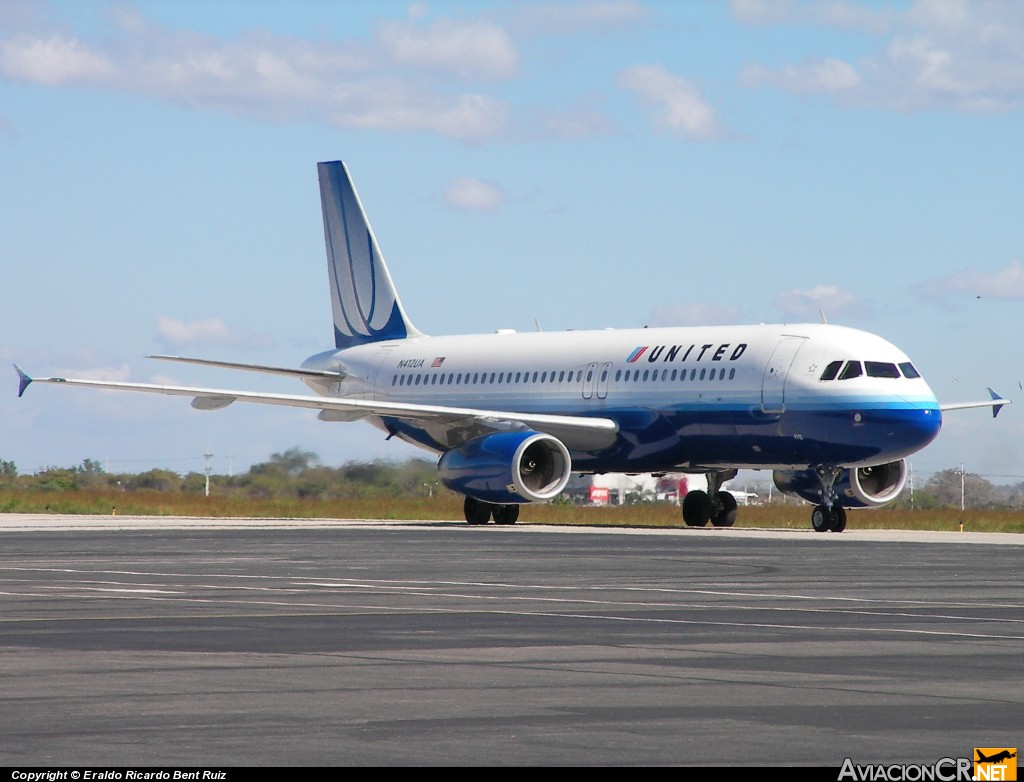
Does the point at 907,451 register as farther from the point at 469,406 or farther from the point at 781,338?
the point at 469,406

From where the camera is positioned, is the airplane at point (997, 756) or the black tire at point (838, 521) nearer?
the airplane at point (997, 756)

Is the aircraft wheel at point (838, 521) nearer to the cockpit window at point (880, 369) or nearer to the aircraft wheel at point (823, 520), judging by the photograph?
the aircraft wheel at point (823, 520)

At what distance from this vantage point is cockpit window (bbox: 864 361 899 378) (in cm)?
3712

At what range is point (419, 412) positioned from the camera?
133 ft

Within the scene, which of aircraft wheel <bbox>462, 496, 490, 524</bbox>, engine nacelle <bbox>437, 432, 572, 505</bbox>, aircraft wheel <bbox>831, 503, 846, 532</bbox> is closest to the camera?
aircraft wheel <bbox>831, 503, 846, 532</bbox>

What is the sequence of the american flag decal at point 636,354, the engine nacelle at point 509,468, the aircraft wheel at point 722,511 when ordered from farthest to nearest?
the aircraft wheel at point 722,511
the american flag decal at point 636,354
the engine nacelle at point 509,468

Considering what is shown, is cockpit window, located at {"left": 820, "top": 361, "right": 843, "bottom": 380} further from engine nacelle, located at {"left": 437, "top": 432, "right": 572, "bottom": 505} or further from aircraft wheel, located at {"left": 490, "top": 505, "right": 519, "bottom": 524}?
aircraft wheel, located at {"left": 490, "top": 505, "right": 519, "bottom": 524}

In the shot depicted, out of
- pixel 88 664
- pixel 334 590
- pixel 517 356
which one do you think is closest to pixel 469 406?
pixel 517 356

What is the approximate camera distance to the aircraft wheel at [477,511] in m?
41.0

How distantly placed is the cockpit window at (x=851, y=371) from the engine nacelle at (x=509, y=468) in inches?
238

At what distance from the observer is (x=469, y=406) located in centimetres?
4497

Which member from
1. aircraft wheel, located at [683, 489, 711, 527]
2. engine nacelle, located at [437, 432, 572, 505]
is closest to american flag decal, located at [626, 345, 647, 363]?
engine nacelle, located at [437, 432, 572, 505]

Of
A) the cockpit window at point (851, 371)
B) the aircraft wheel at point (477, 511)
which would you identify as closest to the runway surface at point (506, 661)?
the cockpit window at point (851, 371)

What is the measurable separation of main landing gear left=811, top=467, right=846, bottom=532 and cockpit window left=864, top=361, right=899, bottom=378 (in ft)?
7.71
